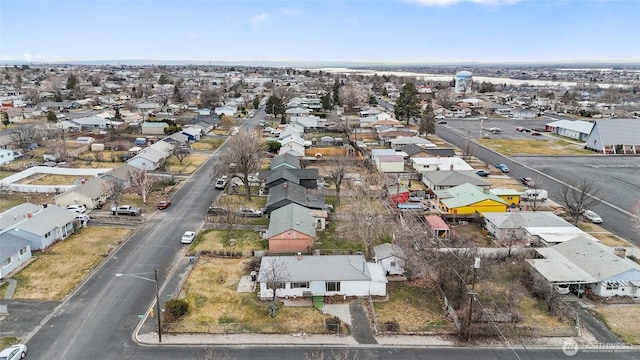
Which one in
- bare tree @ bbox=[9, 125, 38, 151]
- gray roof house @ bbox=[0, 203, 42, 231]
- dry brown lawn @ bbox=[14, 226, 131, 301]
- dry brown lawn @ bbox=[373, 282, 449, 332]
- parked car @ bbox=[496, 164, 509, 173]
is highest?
bare tree @ bbox=[9, 125, 38, 151]

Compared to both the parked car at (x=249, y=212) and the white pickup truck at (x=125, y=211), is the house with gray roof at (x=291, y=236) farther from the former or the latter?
the white pickup truck at (x=125, y=211)

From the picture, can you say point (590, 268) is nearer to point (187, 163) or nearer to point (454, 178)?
point (454, 178)

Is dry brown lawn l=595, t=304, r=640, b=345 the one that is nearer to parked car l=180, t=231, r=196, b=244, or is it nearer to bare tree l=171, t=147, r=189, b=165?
parked car l=180, t=231, r=196, b=244

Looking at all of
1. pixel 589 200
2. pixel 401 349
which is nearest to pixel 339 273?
pixel 401 349

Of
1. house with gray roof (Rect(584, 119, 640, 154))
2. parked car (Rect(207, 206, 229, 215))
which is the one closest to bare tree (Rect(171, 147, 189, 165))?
parked car (Rect(207, 206, 229, 215))

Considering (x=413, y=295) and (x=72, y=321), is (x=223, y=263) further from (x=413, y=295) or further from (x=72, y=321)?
(x=413, y=295)

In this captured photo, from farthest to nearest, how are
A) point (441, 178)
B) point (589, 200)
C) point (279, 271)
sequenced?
point (441, 178) → point (589, 200) → point (279, 271)

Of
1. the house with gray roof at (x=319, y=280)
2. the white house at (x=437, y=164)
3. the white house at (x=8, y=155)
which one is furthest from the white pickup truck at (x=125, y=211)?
the white house at (x=437, y=164)
